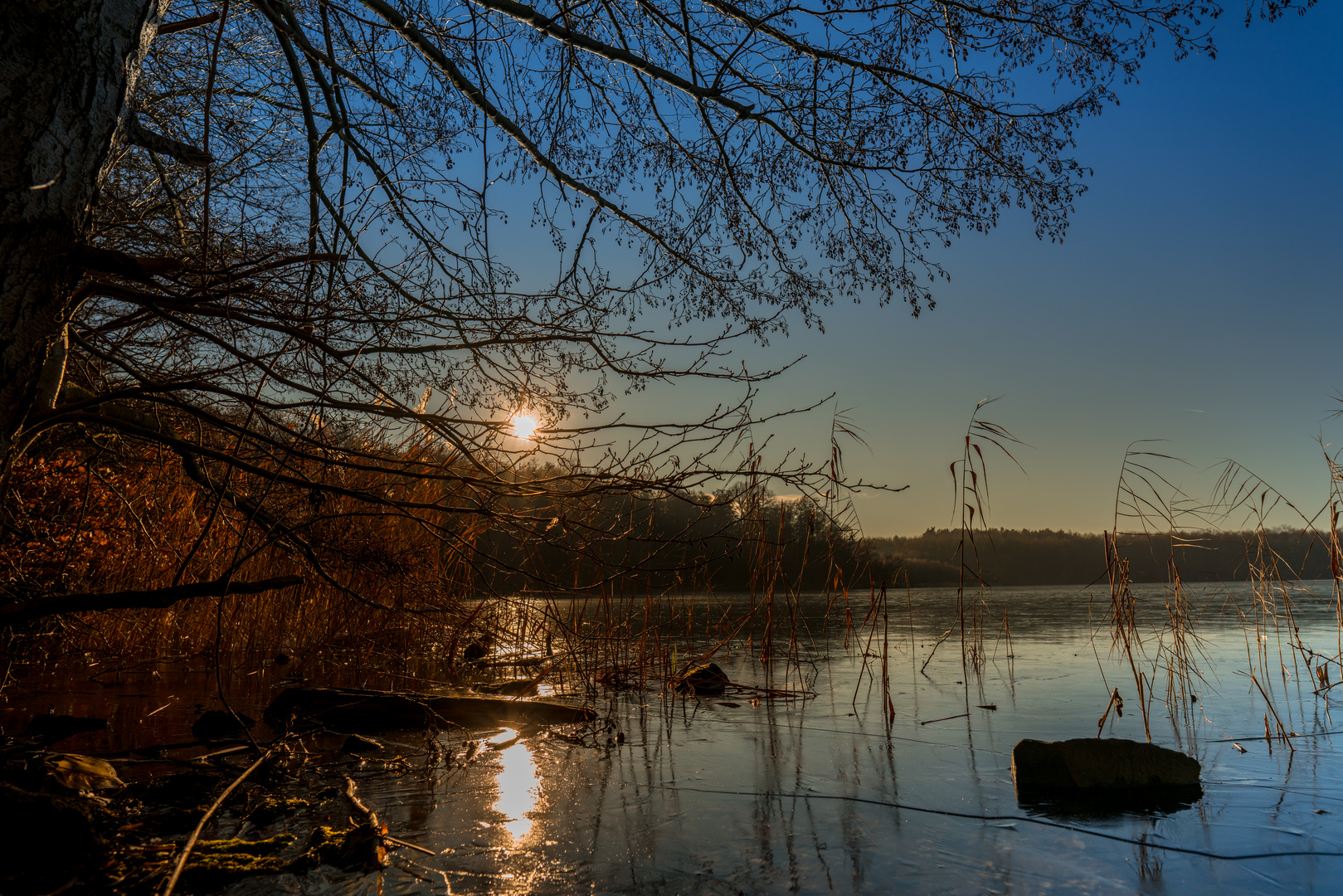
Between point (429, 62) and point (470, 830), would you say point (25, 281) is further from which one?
point (429, 62)

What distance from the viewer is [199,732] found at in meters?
3.54

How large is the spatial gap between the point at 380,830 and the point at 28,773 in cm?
105

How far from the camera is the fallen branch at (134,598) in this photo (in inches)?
93.2

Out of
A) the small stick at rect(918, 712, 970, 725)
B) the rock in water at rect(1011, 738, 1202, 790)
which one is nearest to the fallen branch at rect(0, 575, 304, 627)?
the rock in water at rect(1011, 738, 1202, 790)

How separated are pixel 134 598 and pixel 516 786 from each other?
1481mm

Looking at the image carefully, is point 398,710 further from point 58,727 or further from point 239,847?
point 239,847

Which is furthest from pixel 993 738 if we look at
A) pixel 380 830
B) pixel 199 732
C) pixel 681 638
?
pixel 681 638

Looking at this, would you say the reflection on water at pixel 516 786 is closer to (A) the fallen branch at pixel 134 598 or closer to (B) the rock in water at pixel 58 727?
(A) the fallen branch at pixel 134 598

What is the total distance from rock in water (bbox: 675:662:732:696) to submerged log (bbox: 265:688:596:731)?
41.7 inches

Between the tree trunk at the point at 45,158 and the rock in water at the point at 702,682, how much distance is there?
4.17m

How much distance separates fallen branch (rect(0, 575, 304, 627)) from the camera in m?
2.37

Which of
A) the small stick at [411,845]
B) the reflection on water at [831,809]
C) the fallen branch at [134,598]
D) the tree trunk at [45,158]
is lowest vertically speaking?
the reflection on water at [831,809]

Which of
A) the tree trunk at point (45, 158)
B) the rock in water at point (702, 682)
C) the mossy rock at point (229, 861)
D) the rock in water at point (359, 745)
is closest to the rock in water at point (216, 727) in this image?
the rock in water at point (359, 745)

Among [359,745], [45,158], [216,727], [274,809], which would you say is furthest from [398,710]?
[45,158]
